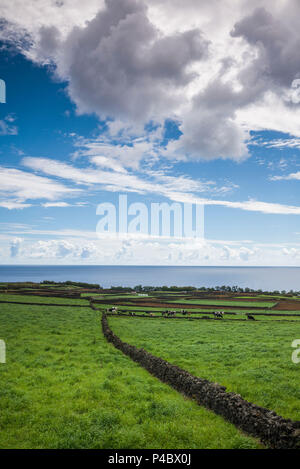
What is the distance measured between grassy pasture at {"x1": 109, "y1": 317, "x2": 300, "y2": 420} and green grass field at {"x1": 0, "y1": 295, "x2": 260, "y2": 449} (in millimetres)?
2798

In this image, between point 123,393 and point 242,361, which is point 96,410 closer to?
point 123,393

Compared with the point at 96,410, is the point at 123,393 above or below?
below

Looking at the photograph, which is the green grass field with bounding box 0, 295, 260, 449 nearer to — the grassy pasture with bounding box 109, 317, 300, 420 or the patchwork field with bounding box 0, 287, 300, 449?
the patchwork field with bounding box 0, 287, 300, 449

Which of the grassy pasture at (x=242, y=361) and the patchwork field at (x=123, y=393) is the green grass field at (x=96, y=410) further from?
the grassy pasture at (x=242, y=361)

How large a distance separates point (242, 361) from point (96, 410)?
1140 centimetres

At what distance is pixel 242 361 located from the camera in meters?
19.2

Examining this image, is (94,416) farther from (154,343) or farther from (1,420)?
(154,343)

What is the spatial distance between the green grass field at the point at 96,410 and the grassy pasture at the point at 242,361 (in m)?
2.80

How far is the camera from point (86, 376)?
16547mm

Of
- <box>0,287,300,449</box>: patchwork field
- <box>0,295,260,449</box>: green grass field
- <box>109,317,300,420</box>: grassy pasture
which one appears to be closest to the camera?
<box>0,295,260,449</box>: green grass field

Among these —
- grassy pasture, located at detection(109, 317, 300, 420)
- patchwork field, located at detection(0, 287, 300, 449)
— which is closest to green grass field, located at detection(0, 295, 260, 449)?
patchwork field, located at detection(0, 287, 300, 449)

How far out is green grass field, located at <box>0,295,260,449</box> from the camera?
392 inches

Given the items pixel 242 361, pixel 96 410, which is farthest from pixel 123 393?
pixel 242 361
